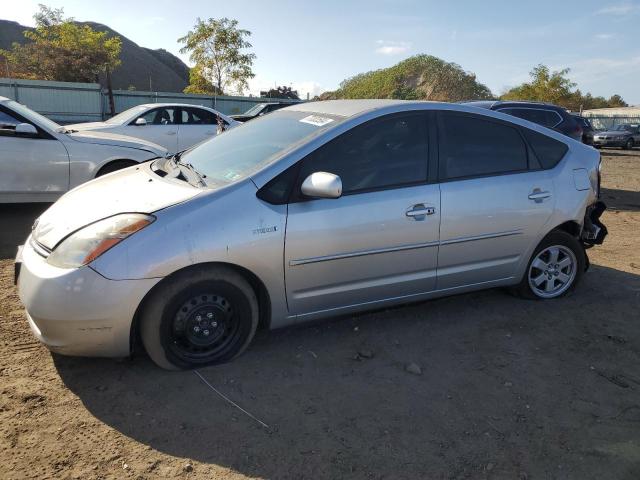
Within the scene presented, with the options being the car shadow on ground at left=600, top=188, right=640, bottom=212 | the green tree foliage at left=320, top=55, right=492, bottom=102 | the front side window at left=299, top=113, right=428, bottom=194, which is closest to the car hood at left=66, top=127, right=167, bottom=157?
the front side window at left=299, top=113, right=428, bottom=194

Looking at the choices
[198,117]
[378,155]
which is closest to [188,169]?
[378,155]

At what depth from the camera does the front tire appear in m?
2.96

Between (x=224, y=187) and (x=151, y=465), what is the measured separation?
1.58 m

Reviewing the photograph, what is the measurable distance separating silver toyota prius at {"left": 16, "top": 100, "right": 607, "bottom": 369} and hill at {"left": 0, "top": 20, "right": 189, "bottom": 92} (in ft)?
199

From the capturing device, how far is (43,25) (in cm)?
3812

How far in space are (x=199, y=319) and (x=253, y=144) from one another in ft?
4.54

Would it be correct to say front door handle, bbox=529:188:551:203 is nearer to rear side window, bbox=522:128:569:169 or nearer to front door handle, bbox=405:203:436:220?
rear side window, bbox=522:128:569:169

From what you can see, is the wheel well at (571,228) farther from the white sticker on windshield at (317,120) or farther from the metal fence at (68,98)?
the metal fence at (68,98)

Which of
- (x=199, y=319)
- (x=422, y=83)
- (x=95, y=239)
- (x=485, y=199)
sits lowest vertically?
(x=199, y=319)

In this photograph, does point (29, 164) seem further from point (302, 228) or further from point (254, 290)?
point (302, 228)

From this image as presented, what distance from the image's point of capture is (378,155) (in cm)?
359

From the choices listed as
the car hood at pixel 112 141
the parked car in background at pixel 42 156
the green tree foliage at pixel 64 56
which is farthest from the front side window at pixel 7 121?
the green tree foliage at pixel 64 56

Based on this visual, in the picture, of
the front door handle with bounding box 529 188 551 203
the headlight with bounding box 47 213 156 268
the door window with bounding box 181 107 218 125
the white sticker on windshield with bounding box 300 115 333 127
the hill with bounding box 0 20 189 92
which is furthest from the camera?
the hill with bounding box 0 20 189 92

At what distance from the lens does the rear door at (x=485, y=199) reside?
12.4 feet
